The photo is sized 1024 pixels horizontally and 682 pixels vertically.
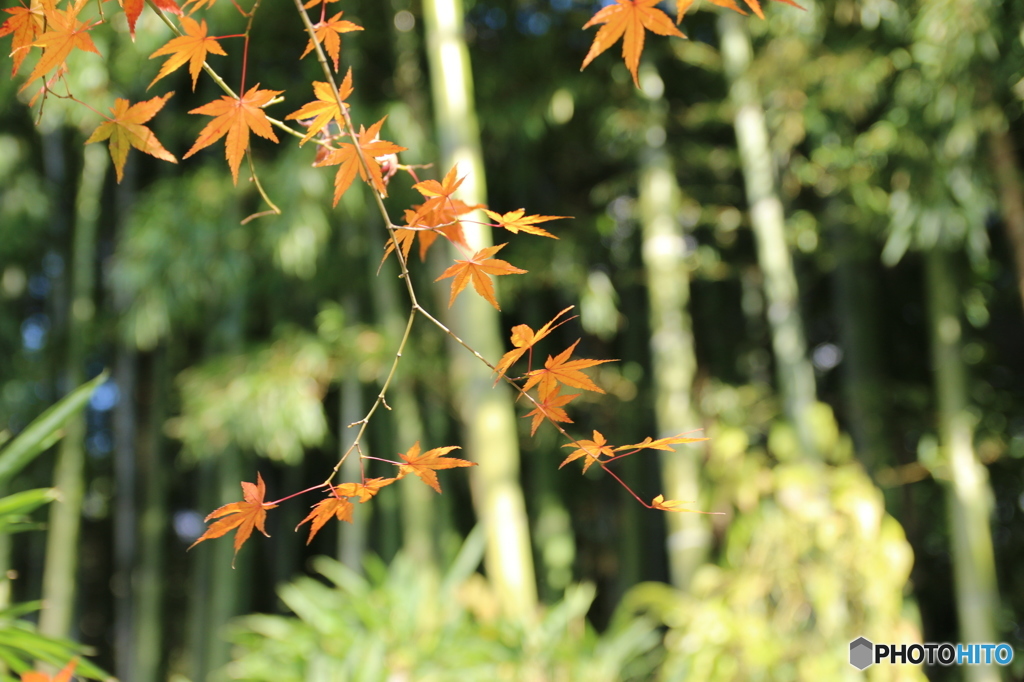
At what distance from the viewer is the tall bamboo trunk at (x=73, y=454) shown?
9.32ft

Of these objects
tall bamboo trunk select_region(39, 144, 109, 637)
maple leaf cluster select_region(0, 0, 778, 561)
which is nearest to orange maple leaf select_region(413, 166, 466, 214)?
maple leaf cluster select_region(0, 0, 778, 561)

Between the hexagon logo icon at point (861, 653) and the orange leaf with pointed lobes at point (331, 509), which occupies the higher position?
the orange leaf with pointed lobes at point (331, 509)

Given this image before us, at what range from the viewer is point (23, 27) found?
1.83 ft

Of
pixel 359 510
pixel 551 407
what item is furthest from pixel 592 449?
pixel 359 510

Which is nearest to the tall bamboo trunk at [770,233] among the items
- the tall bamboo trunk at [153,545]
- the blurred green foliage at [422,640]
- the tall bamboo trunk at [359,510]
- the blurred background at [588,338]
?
the blurred background at [588,338]

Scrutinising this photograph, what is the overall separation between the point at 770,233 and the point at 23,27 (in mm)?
2051

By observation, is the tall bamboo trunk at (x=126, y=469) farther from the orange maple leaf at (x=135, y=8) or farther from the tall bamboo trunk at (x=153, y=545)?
the orange maple leaf at (x=135, y=8)

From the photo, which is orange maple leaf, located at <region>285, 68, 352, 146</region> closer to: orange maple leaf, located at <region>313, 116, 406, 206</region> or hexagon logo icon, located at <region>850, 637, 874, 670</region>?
orange maple leaf, located at <region>313, 116, 406, 206</region>

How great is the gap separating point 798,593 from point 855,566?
157 mm

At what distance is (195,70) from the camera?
1.82 ft

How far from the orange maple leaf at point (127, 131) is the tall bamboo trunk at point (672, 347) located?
1935 mm

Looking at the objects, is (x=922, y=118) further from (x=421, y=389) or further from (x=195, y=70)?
(x=195, y=70)

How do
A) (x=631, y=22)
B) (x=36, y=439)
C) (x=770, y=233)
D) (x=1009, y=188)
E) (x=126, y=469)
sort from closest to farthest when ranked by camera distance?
(x=631, y=22) < (x=36, y=439) < (x=1009, y=188) < (x=770, y=233) < (x=126, y=469)

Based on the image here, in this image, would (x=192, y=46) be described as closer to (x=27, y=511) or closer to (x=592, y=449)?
(x=592, y=449)
